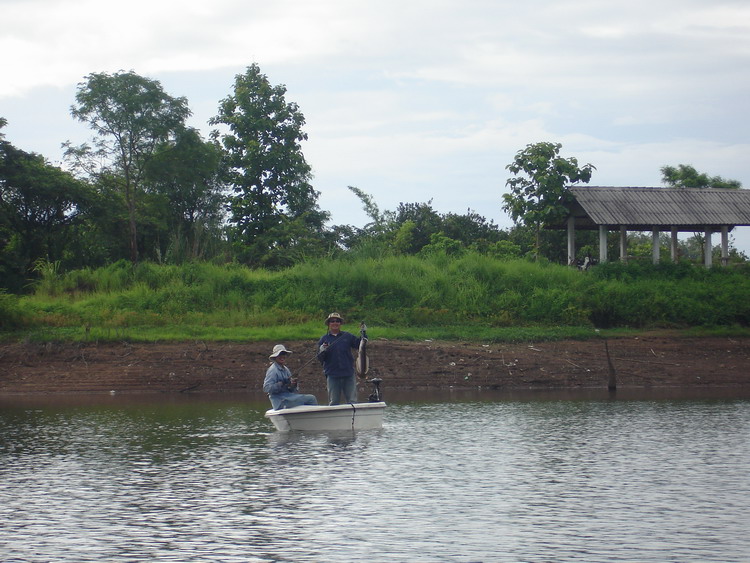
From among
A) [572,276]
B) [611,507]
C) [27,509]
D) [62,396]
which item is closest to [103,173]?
[62,396]

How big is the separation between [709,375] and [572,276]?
893 centimetres

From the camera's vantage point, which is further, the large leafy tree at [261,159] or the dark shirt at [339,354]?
the large leafy tree at [261,159]

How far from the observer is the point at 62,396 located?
28297 mm

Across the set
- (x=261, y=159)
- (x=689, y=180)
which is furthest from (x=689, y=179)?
(x=261, y=159)

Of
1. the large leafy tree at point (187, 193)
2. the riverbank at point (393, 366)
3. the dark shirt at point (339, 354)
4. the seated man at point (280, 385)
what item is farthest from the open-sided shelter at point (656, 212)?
the seated man at point (280, 385)

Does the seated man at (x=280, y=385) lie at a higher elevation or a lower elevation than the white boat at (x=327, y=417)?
higher

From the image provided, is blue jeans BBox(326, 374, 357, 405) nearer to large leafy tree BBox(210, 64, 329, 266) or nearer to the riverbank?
the riverbank

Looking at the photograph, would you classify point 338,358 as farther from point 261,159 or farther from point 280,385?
point 261,159

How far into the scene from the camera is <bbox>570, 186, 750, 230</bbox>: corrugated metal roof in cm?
4119

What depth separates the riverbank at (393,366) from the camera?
29328 mm

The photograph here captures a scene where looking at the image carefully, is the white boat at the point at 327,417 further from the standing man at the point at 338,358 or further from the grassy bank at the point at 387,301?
the grassy bank at the point at 387,301

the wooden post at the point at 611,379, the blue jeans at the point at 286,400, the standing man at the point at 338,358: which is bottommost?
the wooden post at the point at 611,379

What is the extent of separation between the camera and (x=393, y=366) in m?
30.1

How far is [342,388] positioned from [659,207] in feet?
87.7
